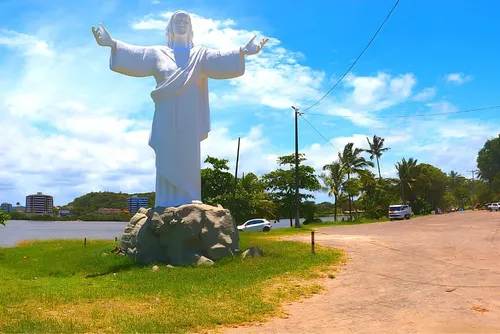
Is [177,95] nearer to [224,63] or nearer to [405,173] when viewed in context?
[224,63]

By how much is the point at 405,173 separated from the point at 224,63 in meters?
44.9

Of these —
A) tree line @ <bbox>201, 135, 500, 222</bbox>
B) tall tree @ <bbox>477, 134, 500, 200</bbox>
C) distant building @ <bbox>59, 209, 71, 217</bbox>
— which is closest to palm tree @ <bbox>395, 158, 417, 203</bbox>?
tree line @ <bbox>201, 135, 500, 222</bbox>

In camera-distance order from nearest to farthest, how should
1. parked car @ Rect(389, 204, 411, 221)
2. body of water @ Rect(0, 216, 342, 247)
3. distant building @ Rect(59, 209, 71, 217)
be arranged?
body of water @ Rect(0, 216, 342, 247) < parked car @ Rect(389, 204, 411, 221) < distant building @ Rect(59, 209, 71, 217)

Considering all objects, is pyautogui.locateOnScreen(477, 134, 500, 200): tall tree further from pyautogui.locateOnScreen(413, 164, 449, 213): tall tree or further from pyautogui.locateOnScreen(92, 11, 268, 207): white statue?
pyautogui.locateOnScreen(92, 11, 268, 207): white statue

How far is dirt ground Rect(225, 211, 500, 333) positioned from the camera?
6.97 metres

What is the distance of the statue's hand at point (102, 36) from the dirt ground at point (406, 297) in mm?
9339

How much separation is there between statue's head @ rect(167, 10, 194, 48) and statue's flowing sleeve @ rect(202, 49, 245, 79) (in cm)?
95

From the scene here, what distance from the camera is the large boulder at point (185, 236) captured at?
520 inches

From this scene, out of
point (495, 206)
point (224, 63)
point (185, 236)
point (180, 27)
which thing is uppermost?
point (180, 27)

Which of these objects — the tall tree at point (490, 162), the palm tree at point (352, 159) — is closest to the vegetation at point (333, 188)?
the palm tree at point (352, 159)

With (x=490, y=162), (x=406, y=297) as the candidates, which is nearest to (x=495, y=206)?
(x=490, y=162)

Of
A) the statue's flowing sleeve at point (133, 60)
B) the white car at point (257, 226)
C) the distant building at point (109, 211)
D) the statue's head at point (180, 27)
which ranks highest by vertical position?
the statue's head at point (180, 27)

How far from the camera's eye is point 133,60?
14.4 metres

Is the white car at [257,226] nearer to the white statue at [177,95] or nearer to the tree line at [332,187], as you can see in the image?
the tree line at [332,187]
